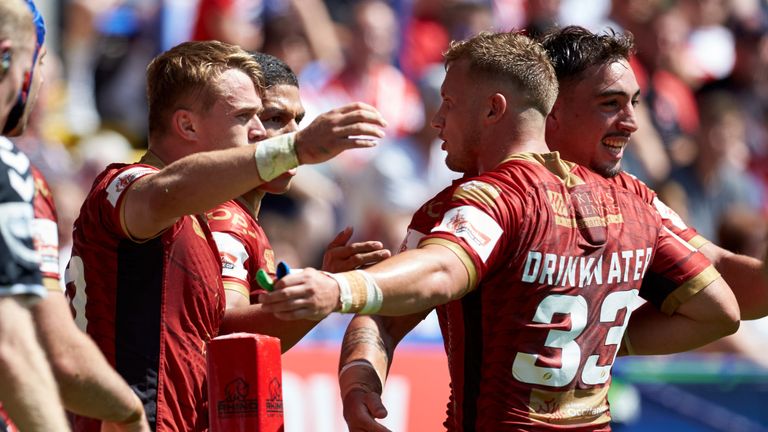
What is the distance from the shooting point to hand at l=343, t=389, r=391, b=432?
485cm

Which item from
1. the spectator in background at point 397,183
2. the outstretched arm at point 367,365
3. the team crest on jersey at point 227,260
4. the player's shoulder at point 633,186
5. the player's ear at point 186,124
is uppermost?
the spectator in background at point 397,183

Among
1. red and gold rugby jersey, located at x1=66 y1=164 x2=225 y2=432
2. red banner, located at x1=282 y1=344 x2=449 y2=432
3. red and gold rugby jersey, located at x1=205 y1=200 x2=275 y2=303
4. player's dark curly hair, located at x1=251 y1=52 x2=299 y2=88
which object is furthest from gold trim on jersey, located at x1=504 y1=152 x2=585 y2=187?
red banner, located at x1=282 y1=344 x2=449 y2=432

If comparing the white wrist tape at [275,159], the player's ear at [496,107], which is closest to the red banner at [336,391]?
the player's ear at [496,107]

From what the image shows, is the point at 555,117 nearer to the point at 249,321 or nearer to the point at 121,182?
the point at 249,321

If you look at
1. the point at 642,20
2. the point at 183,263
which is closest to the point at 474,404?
the point at 183,263

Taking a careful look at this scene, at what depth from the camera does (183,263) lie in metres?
4.99

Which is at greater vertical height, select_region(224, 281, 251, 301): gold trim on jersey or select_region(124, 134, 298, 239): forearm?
select_region(124, 134, 298, 239): forearm

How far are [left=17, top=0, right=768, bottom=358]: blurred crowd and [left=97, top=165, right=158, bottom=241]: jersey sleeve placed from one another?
591 centimetres

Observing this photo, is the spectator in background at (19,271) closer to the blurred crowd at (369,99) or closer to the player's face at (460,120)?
the player's face at (460,120)

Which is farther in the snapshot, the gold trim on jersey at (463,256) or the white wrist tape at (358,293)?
the gold trim on jersey at (463,256)

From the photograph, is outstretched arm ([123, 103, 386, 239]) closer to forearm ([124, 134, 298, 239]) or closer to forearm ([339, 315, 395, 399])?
forearm ([124, 134, 298, 239])

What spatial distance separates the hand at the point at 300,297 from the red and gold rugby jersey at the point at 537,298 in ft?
2.44

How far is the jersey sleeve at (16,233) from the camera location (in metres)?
3.60

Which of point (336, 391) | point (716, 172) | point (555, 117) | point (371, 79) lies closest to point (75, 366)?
point (555, 117)
